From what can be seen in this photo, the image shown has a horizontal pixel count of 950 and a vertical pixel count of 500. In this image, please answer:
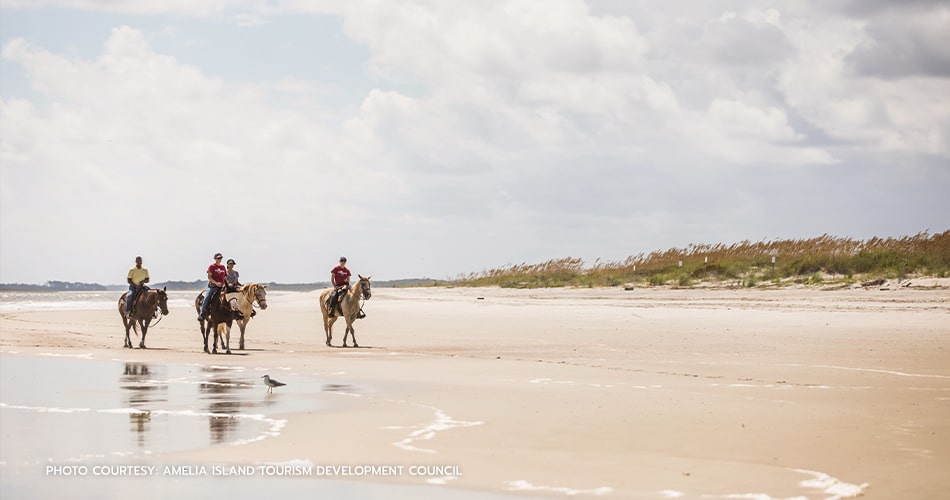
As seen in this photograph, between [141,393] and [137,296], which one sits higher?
[137,296]

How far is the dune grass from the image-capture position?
3172 centimetres

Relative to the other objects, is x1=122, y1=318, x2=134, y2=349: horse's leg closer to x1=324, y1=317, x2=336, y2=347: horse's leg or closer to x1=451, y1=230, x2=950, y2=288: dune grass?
x1=324, y1=317, x2=336, y2=347: horse's leg

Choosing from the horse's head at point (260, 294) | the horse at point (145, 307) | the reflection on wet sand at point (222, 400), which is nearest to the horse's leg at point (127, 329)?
the horse at point (145, 307)

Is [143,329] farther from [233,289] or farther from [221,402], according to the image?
[221,402]

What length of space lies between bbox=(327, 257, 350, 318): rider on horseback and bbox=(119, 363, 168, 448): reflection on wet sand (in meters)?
6.09

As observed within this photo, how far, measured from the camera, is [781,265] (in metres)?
36.0

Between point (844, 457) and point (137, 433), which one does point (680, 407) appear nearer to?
point (844, 457)

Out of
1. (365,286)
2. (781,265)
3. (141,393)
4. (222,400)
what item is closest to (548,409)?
(222,400)

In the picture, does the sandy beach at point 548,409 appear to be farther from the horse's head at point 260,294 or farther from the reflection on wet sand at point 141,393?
the horse's head at point 260,294

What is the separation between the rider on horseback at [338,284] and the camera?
941 inches

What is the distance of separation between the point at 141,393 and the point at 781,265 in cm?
2693

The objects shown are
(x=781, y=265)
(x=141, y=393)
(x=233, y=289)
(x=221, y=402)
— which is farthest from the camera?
(x=781, y=265)

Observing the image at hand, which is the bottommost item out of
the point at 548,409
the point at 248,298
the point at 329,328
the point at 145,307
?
the point at 548,409

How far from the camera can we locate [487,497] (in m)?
7.52
